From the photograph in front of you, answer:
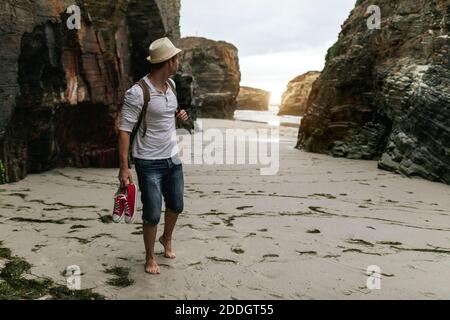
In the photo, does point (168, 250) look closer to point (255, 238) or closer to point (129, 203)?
point (129, 203)

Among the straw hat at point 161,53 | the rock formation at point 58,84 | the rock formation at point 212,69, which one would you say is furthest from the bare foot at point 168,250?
the rock formation at point 212,69

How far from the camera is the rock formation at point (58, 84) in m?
7.28

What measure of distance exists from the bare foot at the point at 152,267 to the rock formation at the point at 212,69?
129ft

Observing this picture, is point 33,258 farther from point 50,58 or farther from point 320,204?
point 50,58

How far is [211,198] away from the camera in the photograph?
6.68m

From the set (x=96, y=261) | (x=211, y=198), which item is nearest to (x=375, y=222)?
(x=211, y=198)

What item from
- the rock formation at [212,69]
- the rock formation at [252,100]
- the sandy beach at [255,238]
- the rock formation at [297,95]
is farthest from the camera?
the rock formation at [252,100]

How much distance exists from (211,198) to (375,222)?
235 cm

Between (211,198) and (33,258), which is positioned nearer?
(33,258)

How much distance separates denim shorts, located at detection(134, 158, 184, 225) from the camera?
12.4ft

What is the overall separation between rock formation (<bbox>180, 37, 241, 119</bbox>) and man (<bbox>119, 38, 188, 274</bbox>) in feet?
128

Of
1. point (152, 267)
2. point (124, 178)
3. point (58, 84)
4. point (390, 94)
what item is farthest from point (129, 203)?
point (390, 94)

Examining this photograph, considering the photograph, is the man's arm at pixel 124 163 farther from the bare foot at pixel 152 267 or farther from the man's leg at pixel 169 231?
the bare foot at pixel 152 267

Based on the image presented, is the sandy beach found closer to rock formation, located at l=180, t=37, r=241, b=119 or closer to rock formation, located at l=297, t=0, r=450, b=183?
rock formation, located at l=297, t=0, r=450, b=183
